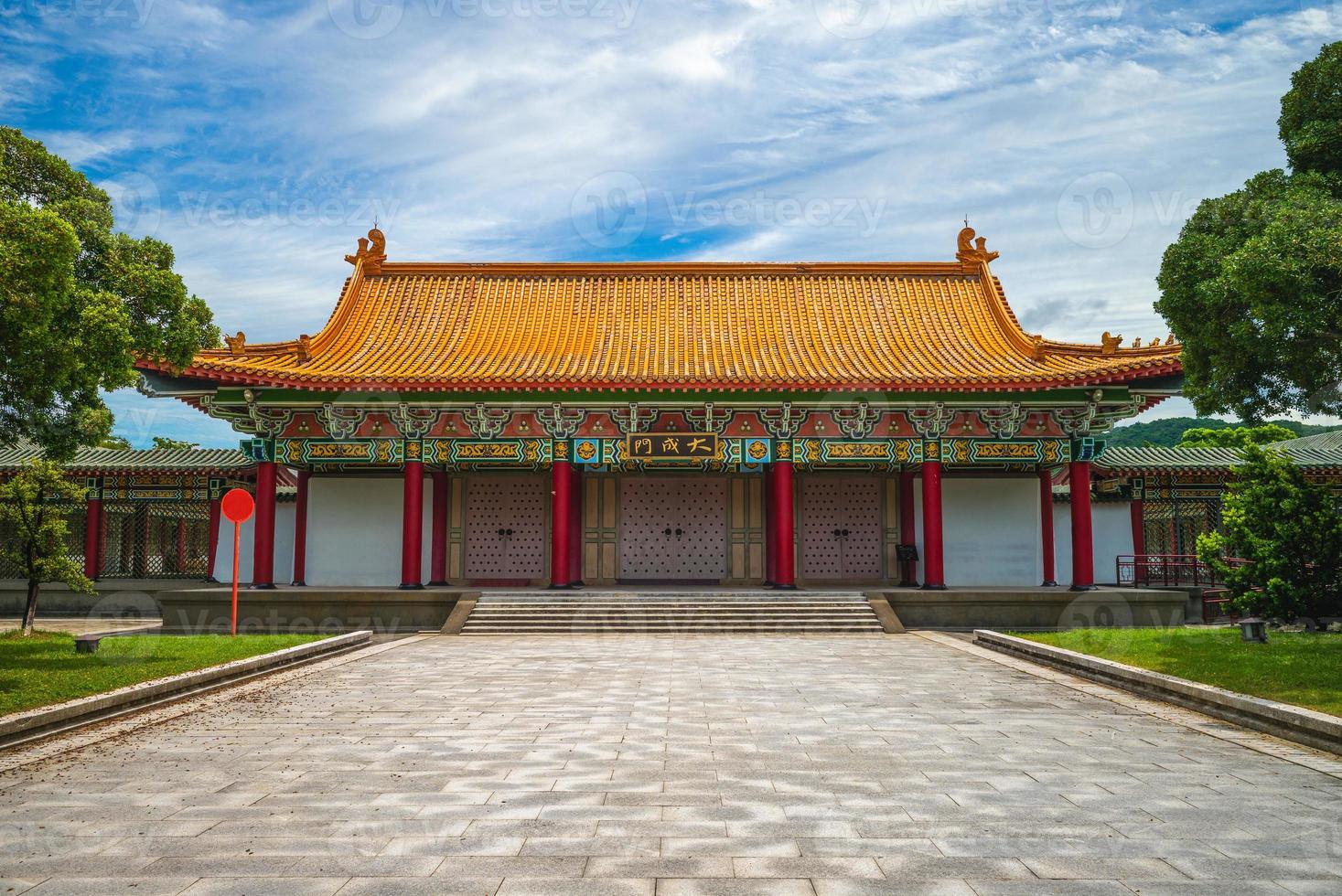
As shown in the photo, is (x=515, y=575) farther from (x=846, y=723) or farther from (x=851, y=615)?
(x=846, y=723)

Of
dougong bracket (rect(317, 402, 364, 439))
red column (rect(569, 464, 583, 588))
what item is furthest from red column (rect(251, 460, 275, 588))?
red column (rect(569, 464, 583, 588))

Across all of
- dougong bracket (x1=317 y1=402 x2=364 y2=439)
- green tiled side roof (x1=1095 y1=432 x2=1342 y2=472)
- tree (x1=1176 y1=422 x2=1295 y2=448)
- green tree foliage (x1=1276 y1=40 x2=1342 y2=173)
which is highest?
green tree foliage (x1=1276 y1=40 x2=1342 y2=173)

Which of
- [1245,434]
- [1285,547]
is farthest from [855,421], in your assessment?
[1245,434]

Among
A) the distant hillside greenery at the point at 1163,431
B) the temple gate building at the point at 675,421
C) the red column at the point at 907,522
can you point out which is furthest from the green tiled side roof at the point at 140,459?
the distant hillside greenery at the point at 1163,431

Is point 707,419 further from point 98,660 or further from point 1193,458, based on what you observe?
point 1193,458

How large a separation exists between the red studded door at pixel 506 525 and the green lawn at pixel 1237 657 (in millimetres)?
10073

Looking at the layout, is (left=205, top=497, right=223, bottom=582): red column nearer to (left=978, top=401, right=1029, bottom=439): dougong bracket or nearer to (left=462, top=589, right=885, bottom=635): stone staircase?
(left=462, top=589, right=885, bottom=635): stone staircase

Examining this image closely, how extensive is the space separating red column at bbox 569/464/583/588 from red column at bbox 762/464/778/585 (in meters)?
3.85

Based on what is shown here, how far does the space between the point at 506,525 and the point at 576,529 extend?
1558 mm

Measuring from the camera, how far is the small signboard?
17.4 metres

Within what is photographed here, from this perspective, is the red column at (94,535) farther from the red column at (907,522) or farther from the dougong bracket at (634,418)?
the red column at (907,522)

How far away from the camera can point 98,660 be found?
10312mm

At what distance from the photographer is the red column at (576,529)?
18000 millimetres

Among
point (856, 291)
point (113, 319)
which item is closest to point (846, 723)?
point (113, 319)
